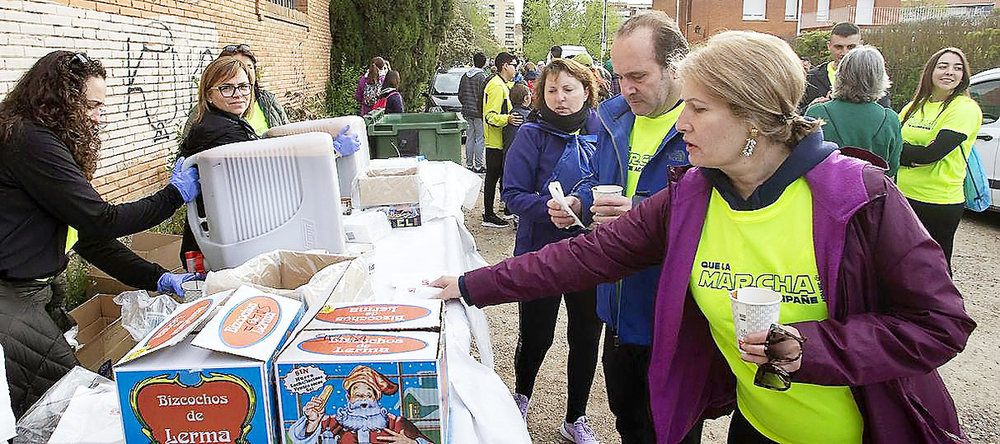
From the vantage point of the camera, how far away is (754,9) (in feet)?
132

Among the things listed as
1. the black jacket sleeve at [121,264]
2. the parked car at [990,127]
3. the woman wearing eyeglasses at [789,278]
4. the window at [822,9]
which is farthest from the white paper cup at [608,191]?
the window at [822,9]

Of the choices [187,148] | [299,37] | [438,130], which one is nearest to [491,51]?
[299,37]

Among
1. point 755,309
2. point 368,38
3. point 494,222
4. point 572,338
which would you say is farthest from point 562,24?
point 755,309

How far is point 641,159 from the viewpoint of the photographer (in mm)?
2461

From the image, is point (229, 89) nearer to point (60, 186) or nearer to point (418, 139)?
point (60, 186)

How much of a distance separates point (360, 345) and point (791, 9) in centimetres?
4424

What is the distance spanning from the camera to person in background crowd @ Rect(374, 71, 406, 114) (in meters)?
9.83

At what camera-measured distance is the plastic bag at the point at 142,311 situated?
7.28ft

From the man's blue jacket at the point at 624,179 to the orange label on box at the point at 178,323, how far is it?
4.50ft

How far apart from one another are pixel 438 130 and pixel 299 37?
532cm

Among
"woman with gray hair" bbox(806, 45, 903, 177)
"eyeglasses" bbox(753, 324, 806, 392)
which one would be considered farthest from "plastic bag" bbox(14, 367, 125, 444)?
"woman with gray hair" bbox(806, 45, 903, 177)

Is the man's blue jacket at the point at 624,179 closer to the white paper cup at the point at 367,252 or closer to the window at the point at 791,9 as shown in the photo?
the white paper cup at the point at 367,252

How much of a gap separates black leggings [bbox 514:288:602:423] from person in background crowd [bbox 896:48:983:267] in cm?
262

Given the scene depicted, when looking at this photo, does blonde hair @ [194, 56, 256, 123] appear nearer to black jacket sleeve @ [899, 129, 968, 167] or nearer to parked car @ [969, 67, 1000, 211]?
black jacket sleeve @ [899, 129, 968, 167]
